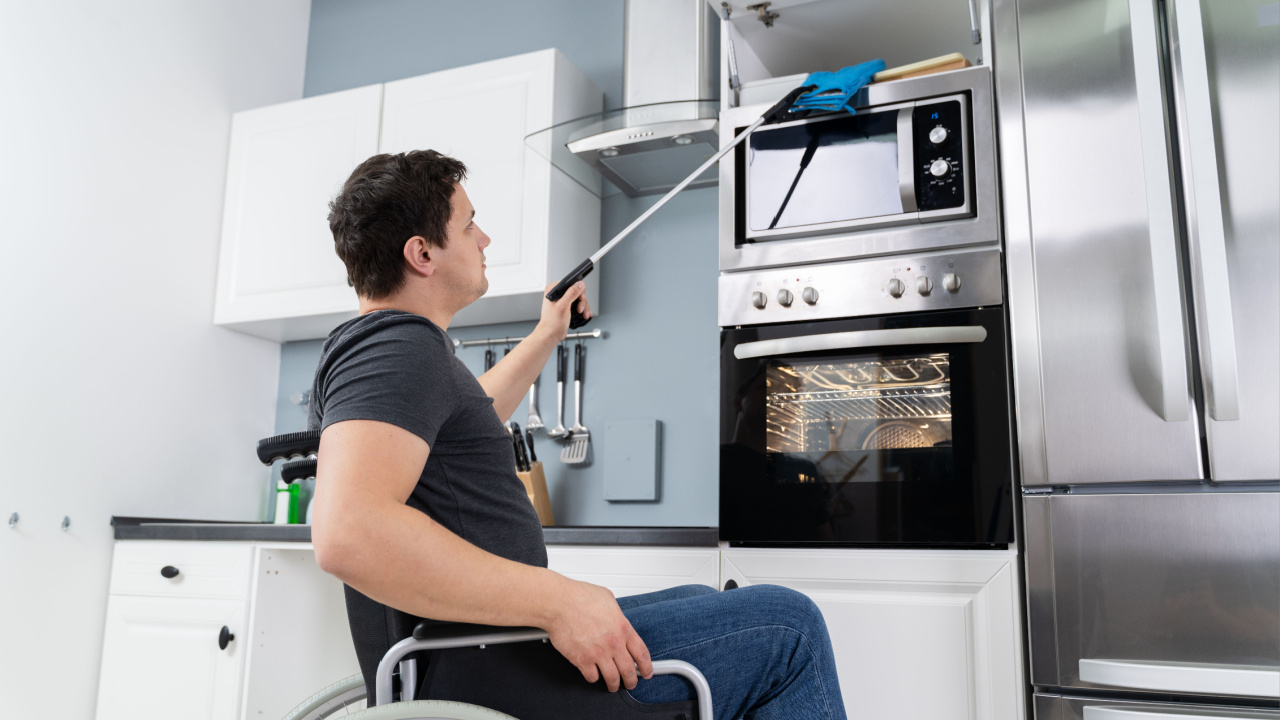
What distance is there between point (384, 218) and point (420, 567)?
483 millimetres

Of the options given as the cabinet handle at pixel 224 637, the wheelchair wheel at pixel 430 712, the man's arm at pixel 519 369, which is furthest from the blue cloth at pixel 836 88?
the cabinet handle at pixel 224 637

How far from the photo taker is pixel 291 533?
7.00ft

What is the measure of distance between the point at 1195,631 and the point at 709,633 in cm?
81

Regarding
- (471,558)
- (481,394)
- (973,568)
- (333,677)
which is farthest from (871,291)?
(333,677)

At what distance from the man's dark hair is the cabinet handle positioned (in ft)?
4.36

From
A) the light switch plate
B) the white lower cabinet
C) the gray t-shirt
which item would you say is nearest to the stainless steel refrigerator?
the gray t-shirt

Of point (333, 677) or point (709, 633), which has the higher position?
point (709, 633)

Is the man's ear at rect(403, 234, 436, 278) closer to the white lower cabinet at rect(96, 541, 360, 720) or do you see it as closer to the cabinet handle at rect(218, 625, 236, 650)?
the white lower cabinet at rect(96, 541, 360, 720)

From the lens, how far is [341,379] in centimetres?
100

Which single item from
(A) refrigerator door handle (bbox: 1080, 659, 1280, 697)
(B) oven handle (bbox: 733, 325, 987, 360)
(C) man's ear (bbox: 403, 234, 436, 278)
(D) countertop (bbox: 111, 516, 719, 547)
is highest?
(C) man's ear (bbox: 403, 234, 436, 278)

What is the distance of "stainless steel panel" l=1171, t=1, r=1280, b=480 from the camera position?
1.36 metres

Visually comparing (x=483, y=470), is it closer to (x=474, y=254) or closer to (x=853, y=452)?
(x=474, y=254)

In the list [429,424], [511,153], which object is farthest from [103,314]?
[429,424]

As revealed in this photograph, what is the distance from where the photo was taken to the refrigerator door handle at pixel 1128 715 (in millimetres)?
1324
